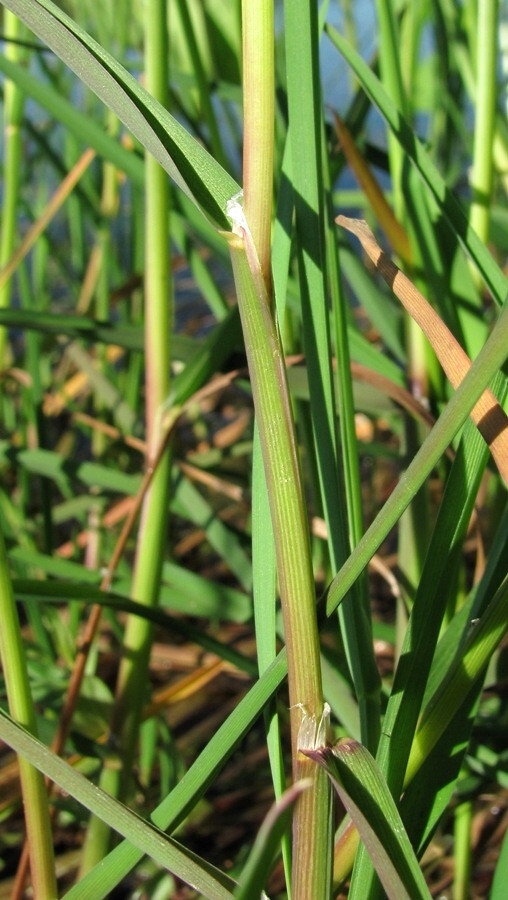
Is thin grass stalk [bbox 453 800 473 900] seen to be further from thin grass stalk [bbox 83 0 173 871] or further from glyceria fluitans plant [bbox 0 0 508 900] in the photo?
thin grass stalk [bbox 83 0 173 871]

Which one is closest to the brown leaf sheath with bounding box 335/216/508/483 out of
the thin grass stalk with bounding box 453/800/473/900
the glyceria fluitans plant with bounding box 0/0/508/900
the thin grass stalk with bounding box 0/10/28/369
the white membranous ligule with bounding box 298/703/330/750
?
the glyceria fluitans plant with bounding box 0/0/508/900

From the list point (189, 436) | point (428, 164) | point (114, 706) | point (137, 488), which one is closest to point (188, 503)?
point (137, 488)

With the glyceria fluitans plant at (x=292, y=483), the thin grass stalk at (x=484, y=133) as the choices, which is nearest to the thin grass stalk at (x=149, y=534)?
the glyceria fluitans plant at (x=292, y=483)

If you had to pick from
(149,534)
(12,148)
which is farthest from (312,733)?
(12,148)

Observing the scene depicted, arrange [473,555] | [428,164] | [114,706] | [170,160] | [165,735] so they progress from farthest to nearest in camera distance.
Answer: [473,555] → [165,735] → [114,706] → [428,164] → [170,160]

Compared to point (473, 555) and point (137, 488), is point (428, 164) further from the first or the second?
point (473, 555)

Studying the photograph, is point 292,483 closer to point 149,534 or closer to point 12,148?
point 149,534
